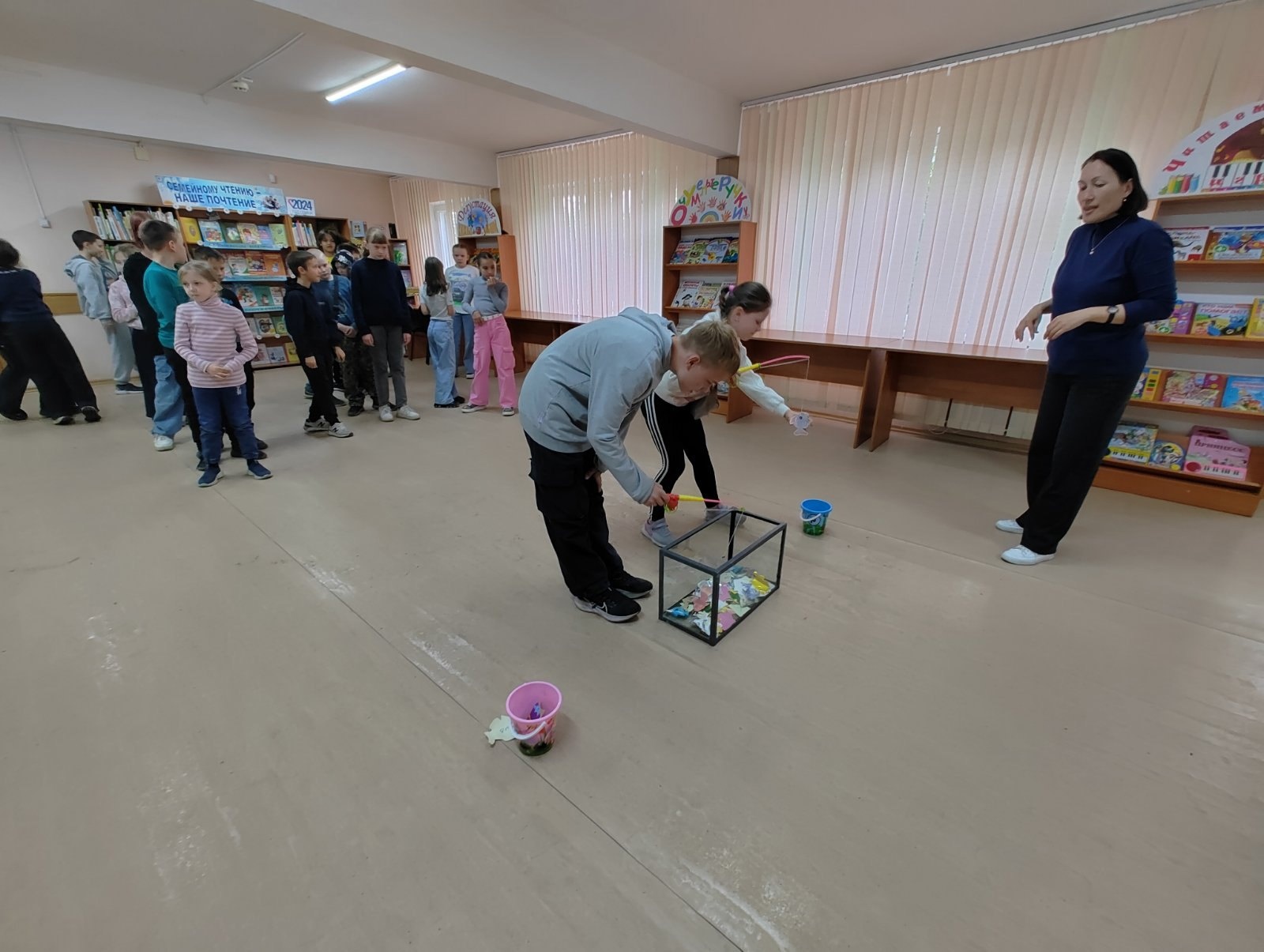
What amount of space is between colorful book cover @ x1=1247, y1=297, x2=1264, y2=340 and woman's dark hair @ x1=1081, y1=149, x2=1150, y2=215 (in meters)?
1.58

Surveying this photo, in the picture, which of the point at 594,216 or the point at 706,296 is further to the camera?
the point at 594,216

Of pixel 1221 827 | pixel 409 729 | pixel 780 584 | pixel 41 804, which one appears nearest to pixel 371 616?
pixel 409 729

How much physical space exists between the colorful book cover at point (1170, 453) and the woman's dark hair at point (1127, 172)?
6.05 feet

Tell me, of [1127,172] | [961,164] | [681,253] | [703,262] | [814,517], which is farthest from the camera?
[681,253]

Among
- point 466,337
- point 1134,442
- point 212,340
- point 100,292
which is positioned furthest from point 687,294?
point 100,292

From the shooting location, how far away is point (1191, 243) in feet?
9.43

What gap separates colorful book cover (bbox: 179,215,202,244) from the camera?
5.91 m

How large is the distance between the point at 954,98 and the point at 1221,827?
4218mm

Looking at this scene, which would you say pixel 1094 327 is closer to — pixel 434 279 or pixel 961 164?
pixel 961 164

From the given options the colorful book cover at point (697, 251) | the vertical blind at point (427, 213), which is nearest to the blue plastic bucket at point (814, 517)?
the colorful book cover at point (697, 251)

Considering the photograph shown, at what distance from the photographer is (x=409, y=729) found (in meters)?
1.53

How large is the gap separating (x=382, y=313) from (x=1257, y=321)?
5.38 meters

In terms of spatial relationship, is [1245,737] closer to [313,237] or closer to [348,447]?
[348,447]

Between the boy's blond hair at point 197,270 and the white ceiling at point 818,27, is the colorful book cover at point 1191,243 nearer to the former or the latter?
the white ceiling at point 818,27
